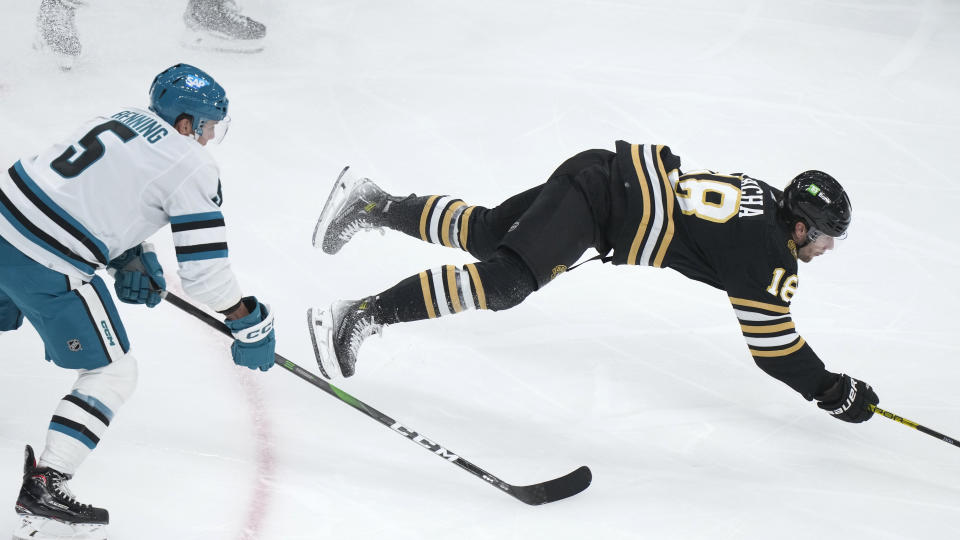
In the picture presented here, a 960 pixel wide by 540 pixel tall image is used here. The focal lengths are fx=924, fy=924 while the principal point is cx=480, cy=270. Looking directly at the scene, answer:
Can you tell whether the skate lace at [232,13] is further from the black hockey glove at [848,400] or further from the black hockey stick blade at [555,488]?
the black hockey glove at [848,400]

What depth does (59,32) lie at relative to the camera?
4.59m

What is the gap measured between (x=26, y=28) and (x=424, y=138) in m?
2.22

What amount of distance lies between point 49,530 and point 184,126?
99cm

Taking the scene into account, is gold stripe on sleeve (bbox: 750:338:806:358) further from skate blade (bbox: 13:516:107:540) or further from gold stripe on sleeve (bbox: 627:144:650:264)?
skate blade (bbox: 13:516:107:540)

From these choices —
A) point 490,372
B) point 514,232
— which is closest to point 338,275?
point 490,372

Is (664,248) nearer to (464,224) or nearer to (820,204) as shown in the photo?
(820,204)

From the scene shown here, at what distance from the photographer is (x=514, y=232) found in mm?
2750

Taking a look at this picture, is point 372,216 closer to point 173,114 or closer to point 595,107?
point 173,114

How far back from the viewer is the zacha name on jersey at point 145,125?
2.15 m

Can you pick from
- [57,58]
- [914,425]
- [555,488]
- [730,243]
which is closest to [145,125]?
[555,488]

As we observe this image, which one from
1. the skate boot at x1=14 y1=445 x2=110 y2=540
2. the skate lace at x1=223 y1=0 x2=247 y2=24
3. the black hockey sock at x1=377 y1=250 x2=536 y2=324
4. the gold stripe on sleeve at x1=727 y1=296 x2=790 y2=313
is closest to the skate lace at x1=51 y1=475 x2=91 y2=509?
the skate boot at x1=14 y1=445 x2=110 y2=540

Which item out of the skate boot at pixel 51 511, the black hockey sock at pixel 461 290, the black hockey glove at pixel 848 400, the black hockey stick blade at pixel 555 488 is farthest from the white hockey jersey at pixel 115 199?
the black hockey glove at pixel 848 400

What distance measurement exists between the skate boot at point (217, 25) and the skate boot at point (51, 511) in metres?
3.35

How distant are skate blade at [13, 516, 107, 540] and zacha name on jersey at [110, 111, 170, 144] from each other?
89cm
